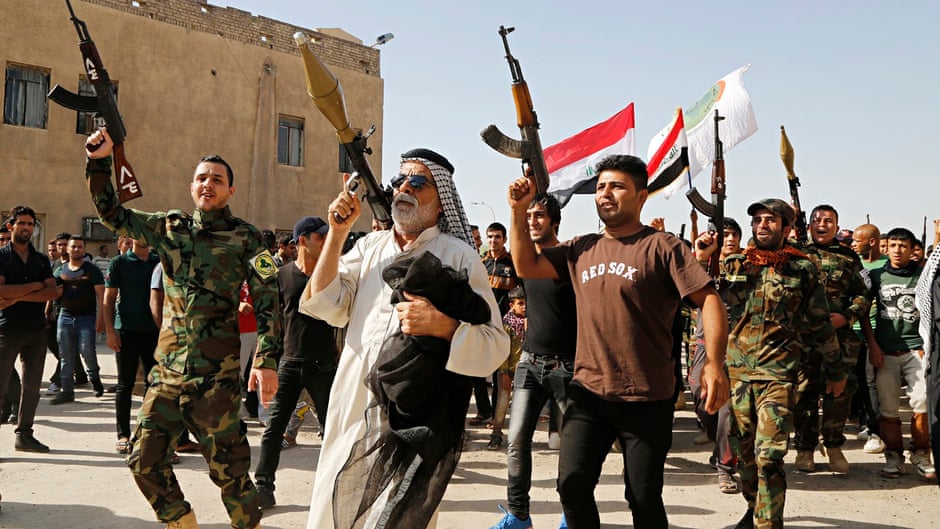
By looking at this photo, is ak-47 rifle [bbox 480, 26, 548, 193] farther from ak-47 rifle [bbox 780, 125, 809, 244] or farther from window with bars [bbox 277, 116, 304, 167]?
window with bars [bbox 277, 116, 304, 167]

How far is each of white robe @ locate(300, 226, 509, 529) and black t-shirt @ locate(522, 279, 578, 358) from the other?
5.13 ft

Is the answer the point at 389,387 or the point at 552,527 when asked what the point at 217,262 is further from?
the point at 552,527

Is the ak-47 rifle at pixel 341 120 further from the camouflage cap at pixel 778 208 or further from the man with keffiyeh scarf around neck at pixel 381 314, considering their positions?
the camouflage cap at pixel 778 208

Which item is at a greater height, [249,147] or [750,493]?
[249,147]

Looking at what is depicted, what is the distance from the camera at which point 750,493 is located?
4715 millimetres

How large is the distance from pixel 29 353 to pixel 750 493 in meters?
6.26

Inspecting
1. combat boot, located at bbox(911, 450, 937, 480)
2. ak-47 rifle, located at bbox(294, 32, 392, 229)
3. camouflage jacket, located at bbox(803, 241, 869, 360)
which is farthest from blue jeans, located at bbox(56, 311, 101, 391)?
combat boot, located at bbox(911, 450, 937, 480)

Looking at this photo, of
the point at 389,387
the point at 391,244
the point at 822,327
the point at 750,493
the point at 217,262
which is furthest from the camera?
the point at 822,327

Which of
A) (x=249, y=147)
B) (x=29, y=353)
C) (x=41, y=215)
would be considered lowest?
(x=29, y=353)

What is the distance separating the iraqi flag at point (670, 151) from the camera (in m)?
8.35

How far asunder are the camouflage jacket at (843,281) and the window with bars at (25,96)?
18.3 meters

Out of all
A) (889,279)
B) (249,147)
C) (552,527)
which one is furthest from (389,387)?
(249,147)

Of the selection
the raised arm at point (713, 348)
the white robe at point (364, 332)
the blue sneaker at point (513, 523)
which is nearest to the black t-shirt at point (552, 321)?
the blue sneaker at point (513, 523)

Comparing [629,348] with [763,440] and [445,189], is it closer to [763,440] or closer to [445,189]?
[445,189]
